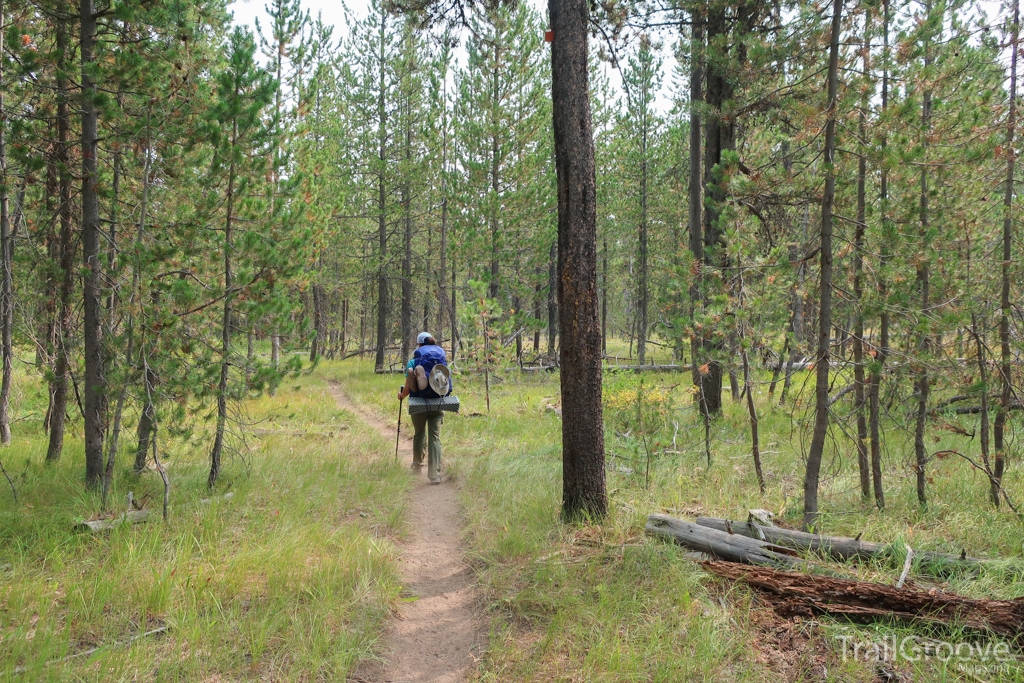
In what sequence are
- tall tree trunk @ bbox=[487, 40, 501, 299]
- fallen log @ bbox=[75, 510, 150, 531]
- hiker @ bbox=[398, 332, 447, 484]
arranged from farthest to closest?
tall tree trunk @ bbox=[487, 40, 501, 299] → hiker @ bbox=[398, 332, 447, 484] → fallen log @ bbox=[75, 510, 150, 531]

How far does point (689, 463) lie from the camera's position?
696 cm

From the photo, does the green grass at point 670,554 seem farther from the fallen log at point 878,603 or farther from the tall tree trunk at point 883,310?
the tall tree trunk at point 883,310

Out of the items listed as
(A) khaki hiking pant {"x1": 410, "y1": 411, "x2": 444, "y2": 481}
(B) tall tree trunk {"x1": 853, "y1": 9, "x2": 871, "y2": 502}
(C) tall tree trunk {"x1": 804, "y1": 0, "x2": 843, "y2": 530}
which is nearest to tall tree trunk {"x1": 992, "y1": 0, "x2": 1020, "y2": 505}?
(B) tall tree trunk {"x1": 853, "y1": 9, "x2": 871, "y2": 502}

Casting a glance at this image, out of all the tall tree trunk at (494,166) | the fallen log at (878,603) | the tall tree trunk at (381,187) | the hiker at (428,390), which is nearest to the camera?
the fallen log at (878,603)

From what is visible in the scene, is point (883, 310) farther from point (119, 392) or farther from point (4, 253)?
point (4, 253)

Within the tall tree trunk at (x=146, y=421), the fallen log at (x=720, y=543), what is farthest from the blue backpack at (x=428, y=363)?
the fallen log at (x=720, y=543)

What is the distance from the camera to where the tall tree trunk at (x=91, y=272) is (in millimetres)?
5297

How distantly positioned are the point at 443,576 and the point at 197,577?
193 centimetres

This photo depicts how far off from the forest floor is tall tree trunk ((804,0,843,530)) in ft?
1.29

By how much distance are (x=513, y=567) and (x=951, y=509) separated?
14.8ft

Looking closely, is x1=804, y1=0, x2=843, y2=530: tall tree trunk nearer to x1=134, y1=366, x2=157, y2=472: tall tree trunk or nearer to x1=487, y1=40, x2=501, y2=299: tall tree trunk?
x1=134, y1=366, x2=157, y2=472: tall tree trunk

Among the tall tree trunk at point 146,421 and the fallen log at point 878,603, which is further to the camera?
the tall tree trunk at point 146,421

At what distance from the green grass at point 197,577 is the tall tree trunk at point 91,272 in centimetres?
49

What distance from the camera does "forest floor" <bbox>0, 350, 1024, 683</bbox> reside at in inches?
124
